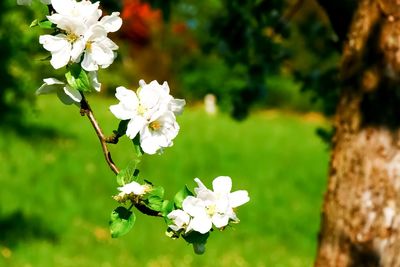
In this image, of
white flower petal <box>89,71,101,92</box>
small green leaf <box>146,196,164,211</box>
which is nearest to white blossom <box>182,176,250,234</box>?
small green leaf <box>146,196,164,211</box>

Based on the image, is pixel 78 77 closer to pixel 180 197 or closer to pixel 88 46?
pixel 88 46

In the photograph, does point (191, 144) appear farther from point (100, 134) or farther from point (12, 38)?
point (100, 134)

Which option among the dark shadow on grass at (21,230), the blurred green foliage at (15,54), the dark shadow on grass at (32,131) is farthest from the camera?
the dark shadow on grass at (32,131)

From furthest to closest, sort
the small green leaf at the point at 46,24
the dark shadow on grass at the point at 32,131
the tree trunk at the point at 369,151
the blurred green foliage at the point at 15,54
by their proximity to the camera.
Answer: the dark shadow on grass at the point at 32,131
the blurred green foliage at the point at 15,54
the tree trunk at the point at 369,151
the small green leaf at the point at 46,24

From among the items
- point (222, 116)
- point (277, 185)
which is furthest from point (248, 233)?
point (222, 116)

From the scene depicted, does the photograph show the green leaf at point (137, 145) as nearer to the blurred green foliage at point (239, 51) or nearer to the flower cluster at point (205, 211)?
the flower cluster at point (205, 211)

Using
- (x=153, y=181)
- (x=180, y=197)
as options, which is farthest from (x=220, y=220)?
(x=153, y=181)

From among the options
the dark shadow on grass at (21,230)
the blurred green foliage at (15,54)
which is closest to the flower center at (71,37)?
the blurred green foliage at (15,54)
